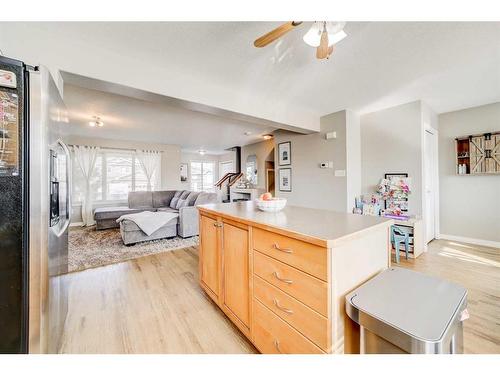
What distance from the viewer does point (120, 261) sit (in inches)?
115

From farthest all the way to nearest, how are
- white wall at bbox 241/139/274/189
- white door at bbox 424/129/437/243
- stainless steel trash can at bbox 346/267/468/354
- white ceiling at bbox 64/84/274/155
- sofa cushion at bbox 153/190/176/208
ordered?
1. white wall at bbox 241/139/274/189
2. sofa cushion at bbox 153/190/176/208
3. white door at bbox 424/129/437/243
4. white ceiling at bbox 64/84/274/155
5. stainless steel trash can at bbox 346/267/468/354

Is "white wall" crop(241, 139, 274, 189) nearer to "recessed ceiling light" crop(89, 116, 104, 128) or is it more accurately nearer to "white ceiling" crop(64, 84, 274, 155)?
"white ceiling" crop(64, 84, 274, 155)

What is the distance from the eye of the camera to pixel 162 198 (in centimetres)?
593

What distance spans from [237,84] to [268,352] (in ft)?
9.00

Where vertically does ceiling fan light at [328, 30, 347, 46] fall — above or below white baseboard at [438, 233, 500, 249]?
above

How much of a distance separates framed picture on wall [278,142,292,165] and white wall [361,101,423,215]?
147 centimetres

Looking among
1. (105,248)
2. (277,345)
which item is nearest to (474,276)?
(277,345)

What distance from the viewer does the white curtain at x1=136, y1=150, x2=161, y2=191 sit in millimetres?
6301

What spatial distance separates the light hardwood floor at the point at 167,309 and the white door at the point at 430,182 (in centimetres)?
75

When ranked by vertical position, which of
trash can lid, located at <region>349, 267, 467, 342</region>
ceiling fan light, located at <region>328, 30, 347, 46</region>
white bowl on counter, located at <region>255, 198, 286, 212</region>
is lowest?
trash can lid, located at <region>349, 267, 467, 342</region>

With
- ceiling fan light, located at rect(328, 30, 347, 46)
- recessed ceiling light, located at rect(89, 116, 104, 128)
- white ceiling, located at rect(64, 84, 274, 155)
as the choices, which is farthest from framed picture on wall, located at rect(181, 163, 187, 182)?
ceiling fan light, located at rect(328, 30, 347, 46)

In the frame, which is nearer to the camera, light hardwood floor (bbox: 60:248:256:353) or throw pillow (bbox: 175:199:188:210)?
light hardwood floor (bbox: 60:248:256:353)
